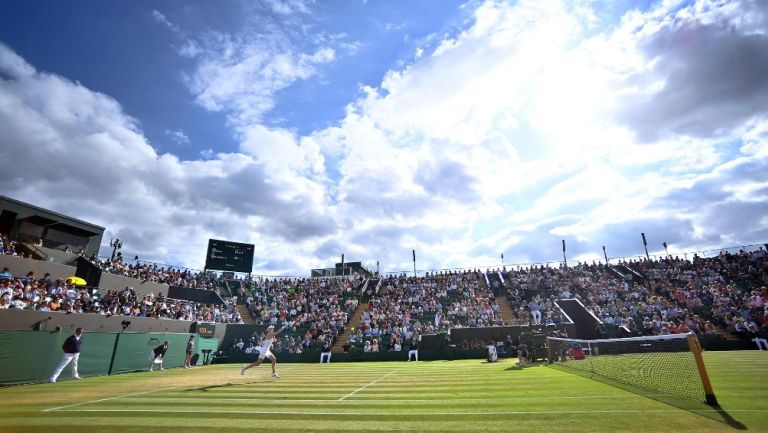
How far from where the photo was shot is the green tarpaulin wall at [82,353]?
15.6m

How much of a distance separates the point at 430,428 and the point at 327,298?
34.3 m

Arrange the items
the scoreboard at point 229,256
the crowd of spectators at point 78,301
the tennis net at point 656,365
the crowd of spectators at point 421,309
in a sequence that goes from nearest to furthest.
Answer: the tennis net at point 656,365 < the crowd of spectators at point 78,301 < the crowd of spectators at point 421,309 < the scoreboard at point 229,256

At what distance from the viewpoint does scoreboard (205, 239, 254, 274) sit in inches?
1711

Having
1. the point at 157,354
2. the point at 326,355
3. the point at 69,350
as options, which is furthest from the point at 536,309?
the point at 69,350

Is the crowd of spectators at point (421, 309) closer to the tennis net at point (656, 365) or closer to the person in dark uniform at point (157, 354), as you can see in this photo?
the tennis net at point (656, 365)

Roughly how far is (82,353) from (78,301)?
242 inches

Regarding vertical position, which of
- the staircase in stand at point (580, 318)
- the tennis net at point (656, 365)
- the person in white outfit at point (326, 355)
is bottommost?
the person in white outfit at point (326, 355)

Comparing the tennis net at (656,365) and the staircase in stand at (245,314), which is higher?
the staircase in stand at (245,314)

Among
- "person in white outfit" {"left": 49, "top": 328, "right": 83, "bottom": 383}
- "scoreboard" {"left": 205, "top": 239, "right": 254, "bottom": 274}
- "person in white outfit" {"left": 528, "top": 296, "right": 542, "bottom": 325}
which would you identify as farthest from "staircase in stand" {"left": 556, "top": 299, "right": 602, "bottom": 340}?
"scoreboard" {"left": 205, "top": 239, "right": 254, "bottom": 274}

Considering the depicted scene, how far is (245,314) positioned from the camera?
128 ft

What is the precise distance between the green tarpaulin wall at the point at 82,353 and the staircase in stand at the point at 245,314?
38.7ft

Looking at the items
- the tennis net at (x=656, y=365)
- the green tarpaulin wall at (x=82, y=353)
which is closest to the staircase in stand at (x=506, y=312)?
the tennis net at (x=656, y=365)

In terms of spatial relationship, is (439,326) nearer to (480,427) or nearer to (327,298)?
(327,298)

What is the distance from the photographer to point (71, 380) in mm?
16953
